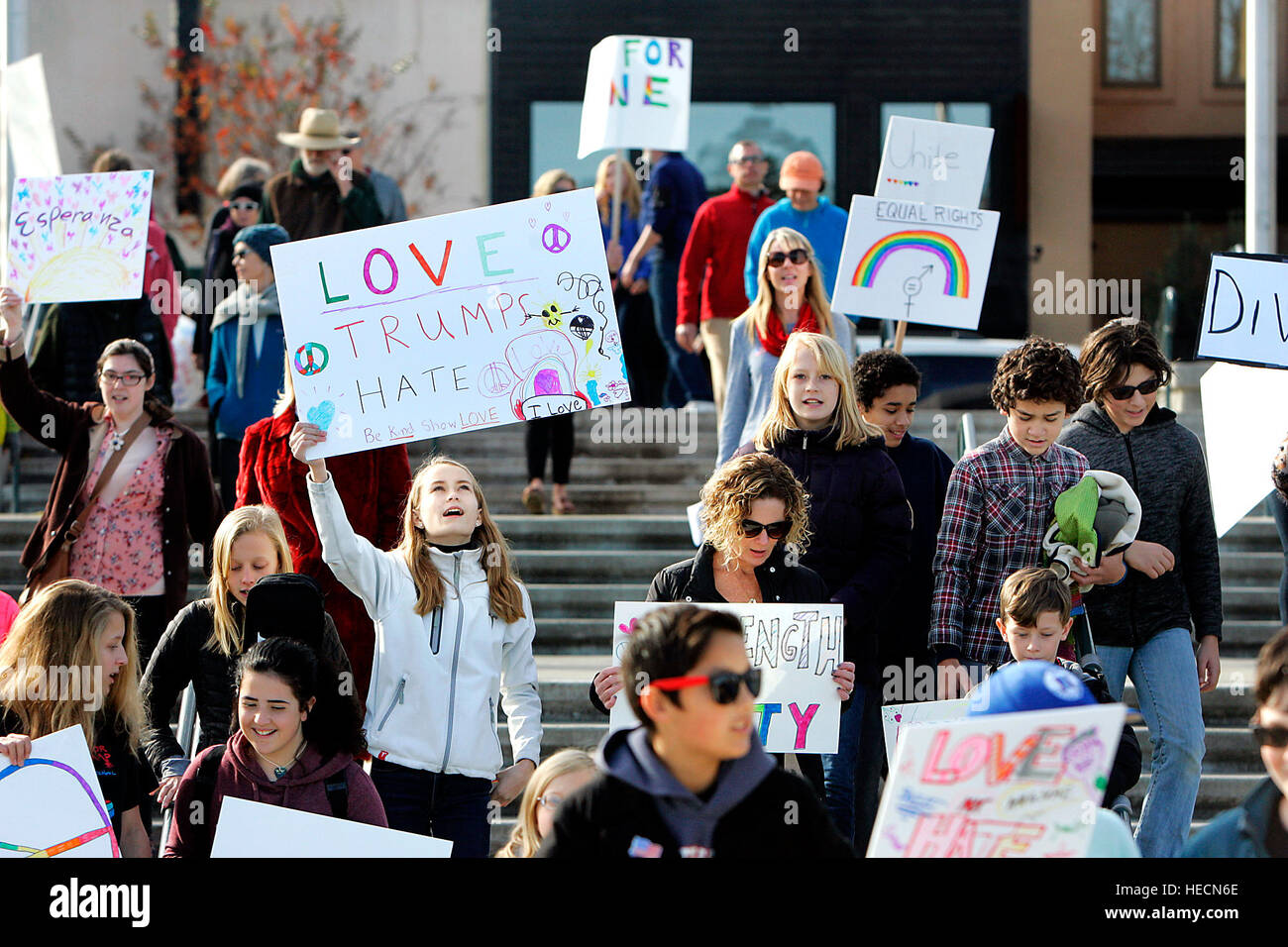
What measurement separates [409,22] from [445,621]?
44.1ft

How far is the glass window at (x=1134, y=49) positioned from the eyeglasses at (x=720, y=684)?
18026 millimetres

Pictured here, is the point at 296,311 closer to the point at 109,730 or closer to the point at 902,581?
the point at 109,730

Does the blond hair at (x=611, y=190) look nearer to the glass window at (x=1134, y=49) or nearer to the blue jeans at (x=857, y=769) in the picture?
the blue jeans at (x=857, y=769)

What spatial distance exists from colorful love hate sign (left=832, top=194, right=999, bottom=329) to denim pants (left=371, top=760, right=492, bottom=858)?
3304mm

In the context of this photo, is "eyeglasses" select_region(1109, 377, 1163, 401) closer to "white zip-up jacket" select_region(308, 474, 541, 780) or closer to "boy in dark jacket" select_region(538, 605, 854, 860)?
"white zip-up jacket" select_region(308, 474, 541, 780)

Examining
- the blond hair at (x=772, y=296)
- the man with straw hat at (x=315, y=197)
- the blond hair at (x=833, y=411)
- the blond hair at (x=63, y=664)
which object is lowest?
the blond hair at (x=63, y=664)

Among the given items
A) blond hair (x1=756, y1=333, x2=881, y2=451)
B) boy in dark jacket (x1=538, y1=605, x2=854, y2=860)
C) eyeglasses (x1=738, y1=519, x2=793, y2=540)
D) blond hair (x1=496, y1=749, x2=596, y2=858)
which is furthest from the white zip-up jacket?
boy in dark jacket (x1=538, y1=605, x2=854, y2=860)

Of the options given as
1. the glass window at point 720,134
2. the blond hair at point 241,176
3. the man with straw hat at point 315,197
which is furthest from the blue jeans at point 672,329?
the glass window at point 720,134

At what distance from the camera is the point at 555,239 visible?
5930 mm

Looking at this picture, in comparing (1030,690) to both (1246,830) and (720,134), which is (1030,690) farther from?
(720,134)

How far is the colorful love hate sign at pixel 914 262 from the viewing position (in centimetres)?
769

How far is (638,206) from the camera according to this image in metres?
10.8

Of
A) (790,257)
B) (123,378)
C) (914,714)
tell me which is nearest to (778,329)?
(790,257)

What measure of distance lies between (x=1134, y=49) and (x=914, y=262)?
1355 centimetres
